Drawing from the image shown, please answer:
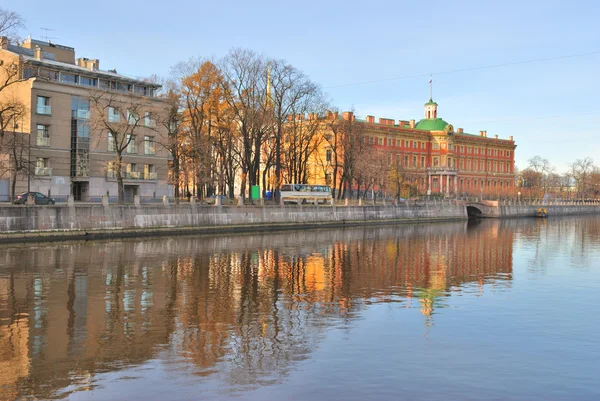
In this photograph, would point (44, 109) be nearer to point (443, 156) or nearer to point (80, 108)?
point (80, 108)

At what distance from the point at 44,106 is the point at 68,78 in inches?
181

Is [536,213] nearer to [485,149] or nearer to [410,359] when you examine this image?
[485,149]

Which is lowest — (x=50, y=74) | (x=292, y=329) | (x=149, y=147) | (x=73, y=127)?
(x=292, y=329)

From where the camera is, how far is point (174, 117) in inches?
2520

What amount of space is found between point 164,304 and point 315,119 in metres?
55.9

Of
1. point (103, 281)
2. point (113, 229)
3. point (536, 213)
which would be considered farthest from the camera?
point (536, 213)

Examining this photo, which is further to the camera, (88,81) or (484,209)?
(484,209)

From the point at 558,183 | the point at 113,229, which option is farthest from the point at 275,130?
the point at 558,183

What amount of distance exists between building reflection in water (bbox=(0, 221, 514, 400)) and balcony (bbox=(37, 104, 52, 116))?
22181 mm

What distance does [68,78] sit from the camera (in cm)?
6353

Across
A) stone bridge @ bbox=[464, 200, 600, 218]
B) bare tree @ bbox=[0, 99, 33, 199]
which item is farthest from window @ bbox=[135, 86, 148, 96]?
stone bridge @ bbox=[464, 200, 600, 218]

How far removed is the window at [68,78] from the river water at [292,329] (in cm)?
3166

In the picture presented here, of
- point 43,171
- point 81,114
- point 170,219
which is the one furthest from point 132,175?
point 170,219

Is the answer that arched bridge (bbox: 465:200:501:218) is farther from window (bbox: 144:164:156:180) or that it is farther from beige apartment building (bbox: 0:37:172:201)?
beige apartment building (bbox: 0:37:172:201)
